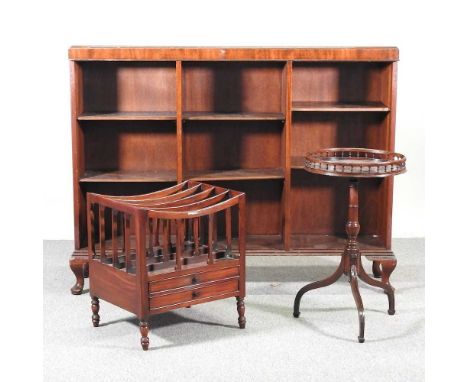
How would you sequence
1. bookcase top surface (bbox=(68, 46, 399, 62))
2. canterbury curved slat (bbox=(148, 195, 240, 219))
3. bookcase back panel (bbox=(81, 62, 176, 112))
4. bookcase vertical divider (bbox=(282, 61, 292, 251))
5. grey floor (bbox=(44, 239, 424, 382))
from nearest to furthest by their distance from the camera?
grey floor (bbox=(44, 239, 424, 382))
canterbury curved slat (bbox=(148, 195, 240, 219))
bookcase top surface (bbox=(68, 46, 399, 62))
bookcase vertical divider (bbox=(282, 61, 292, 251))
bookcase back panel (bbox=(81, 62, 176, 112))

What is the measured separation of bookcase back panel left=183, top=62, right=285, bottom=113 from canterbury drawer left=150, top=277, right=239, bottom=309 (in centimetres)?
152

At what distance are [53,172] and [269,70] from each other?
1.94 metres

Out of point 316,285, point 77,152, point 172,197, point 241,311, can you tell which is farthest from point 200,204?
point 77,152

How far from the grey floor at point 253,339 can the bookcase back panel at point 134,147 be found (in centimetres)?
84

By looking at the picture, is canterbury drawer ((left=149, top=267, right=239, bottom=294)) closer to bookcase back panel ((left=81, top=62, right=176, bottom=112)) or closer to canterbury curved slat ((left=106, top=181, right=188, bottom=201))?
canterbury curved slat ((left=106, top=181, right=188, bottom=201))

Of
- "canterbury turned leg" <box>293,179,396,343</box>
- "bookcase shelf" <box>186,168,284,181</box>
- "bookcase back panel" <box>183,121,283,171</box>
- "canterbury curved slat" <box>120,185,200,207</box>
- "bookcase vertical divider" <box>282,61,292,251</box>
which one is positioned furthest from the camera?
"bookcase back panel" <box>183,121,283,171</box>

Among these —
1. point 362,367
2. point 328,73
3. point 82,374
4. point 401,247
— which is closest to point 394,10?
point 328,73

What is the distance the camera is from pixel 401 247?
21.2 ft

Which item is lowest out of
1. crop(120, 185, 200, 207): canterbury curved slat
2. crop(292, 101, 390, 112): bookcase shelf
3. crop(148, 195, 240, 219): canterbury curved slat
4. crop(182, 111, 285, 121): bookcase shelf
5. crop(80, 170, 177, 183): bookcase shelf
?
crop(148, 195, 240, 219): canterbury curved slat

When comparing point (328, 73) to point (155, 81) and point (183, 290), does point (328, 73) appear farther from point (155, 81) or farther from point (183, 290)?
point (183, 290)

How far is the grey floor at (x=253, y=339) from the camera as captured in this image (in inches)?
164

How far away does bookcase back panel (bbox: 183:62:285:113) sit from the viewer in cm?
568

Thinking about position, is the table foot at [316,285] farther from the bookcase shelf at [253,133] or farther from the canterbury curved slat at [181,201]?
the canterbury curved slat at [181,201]

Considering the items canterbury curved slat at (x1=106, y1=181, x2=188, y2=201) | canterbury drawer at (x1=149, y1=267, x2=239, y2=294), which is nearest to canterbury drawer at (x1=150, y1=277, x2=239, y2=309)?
canterbury drawer at (x1=149, y1=267, x2=239, y2=294)
